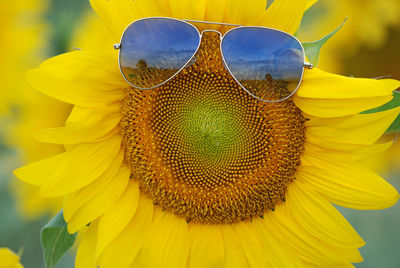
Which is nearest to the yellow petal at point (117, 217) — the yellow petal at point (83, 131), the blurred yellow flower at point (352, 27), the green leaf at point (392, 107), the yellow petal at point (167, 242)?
the yellow petal at point (167, 242)

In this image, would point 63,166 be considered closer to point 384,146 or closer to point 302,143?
point 302,143

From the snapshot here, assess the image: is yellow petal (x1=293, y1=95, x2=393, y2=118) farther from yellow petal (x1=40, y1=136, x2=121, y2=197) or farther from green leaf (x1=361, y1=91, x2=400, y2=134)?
yellow petal (x1=40, y1=136, x2=121, y2=197)

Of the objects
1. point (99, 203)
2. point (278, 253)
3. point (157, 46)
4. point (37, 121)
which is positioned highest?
point (157, 46)

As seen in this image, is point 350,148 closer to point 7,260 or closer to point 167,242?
point 167,242

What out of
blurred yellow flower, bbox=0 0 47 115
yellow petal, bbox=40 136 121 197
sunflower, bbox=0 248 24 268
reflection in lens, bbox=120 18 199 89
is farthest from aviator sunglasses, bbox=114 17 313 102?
blurred yellow flower, bbox=0 0 47 115

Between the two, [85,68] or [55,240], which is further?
[55,240]

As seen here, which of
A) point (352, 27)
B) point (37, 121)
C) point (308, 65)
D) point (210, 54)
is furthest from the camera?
point (352, 27)

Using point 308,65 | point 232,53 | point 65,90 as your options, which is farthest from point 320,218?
point 65,90


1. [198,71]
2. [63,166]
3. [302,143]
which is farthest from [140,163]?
[302,143]
